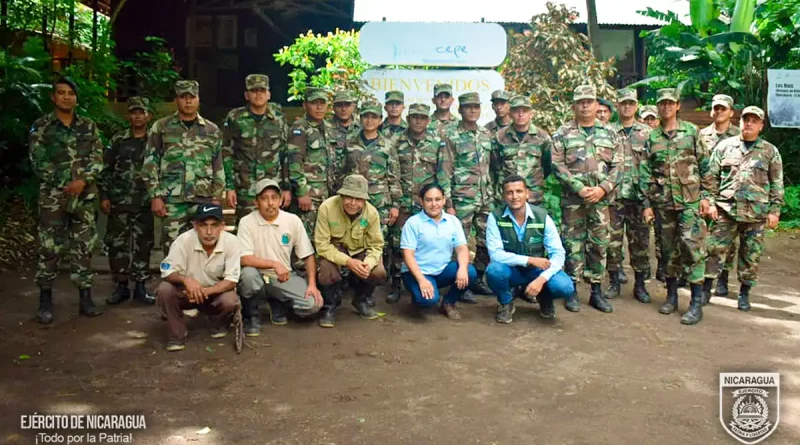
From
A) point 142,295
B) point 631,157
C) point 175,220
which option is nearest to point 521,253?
point 631,157

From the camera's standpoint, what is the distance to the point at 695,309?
5.38 metres

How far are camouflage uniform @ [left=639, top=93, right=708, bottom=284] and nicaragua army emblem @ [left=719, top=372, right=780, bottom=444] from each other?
1.50 meters

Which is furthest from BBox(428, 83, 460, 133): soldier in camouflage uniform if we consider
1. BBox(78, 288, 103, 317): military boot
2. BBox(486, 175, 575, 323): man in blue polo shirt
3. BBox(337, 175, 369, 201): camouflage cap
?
BBox(78, 288, 103, 317): military boot

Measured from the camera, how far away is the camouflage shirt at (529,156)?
19.8ft

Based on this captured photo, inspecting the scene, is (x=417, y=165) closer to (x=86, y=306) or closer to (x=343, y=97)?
(x=343, y=97)

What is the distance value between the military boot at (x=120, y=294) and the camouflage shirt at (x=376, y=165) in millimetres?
2097

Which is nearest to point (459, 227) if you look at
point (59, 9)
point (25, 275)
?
point (25, 275)

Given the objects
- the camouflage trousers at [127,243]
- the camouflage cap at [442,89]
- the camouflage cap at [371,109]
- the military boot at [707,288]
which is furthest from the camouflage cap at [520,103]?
the camouflage trousers at [127,243]

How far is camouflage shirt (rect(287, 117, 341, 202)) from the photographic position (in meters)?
5.82

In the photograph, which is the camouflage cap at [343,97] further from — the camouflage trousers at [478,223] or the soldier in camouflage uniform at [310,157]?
the camouflage trousers at [478,223]

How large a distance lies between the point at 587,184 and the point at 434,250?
1.40 m

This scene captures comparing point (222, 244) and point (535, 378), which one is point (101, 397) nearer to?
point (222, 244)

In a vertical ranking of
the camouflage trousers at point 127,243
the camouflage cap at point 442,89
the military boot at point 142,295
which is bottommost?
the military boot at point 142,295

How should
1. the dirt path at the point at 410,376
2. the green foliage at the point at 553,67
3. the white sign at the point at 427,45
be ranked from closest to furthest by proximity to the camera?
the dirt path at the point at 410,376, the white sign at the point at 427,45, the green foliage at the point at 553,67
